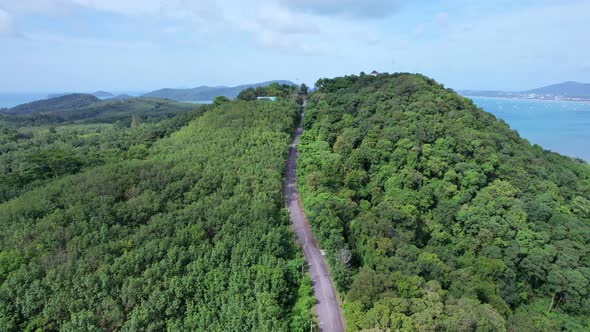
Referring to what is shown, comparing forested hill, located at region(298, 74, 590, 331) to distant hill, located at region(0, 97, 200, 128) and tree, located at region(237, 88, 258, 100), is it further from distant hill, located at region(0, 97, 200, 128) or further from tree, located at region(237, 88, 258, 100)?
distant hill, located at region(0, 97, 200, 128)

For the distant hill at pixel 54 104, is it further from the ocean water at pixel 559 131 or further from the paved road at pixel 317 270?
the ocean water at pixel 559 131

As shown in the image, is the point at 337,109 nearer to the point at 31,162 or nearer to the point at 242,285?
the point at 242,285

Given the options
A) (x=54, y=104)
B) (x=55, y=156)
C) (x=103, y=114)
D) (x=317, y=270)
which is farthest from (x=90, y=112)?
(x=317, y=270)

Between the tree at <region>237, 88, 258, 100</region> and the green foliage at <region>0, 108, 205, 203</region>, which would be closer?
the green foliage at <region>0, 108, 205, 203</region>

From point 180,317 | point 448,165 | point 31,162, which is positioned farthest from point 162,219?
point 448,165

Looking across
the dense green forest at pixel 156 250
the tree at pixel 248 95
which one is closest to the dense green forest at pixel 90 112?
the tree at pixel 248 95

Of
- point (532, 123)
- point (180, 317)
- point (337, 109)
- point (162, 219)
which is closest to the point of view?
point (180, 317)

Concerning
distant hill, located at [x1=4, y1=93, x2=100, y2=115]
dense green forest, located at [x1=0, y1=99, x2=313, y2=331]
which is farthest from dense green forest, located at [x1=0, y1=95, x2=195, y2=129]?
dense green forest, located at [x1=0, y1=99, x2=313, y2=331]

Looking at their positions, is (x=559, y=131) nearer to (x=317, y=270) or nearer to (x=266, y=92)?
(x=266, y=92)
